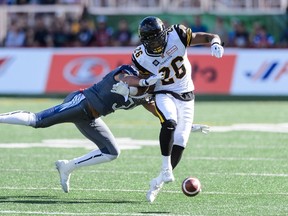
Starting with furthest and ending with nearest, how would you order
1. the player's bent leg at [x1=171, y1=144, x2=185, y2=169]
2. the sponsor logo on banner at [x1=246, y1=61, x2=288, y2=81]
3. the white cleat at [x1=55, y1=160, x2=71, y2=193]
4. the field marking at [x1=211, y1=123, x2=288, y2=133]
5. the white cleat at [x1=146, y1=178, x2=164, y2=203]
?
the sponsor logo on banner at [x1=246, y1=61, x2=288, y2=81] → the field marking at [x1=211, y1=123, x2=288, y2=133] → the white cleat at [x1=55, y1=160, x2=71, y2=193] → the player's bent leg at [x1=171, y1=144, x2=185, y2=169] → the white cleat at [x1=146, y1=178, x2=164, y2=203]

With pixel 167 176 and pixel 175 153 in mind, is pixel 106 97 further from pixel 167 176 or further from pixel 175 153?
pixel 167 176

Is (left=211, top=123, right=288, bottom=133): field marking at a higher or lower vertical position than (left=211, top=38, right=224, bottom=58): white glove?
lower

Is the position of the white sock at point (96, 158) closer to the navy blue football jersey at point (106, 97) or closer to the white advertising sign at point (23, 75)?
the navy blue football jersey at point (106, 97)

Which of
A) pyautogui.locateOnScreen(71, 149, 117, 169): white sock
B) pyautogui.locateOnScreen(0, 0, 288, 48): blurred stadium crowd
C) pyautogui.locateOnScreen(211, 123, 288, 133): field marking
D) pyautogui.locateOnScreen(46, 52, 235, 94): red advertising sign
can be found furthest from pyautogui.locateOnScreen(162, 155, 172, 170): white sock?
pyautogui.locateOnScreen(0, 0, 288, 48): blurred stadium crowd

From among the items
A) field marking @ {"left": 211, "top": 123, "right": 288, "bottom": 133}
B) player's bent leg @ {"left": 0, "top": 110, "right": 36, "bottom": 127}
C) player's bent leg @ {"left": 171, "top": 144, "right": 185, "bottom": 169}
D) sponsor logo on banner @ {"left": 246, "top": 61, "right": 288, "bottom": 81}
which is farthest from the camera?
sponsor logo on banner @ {"left": 246, "top": 61, "right": 288, "bottom": 81}

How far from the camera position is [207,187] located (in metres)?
Answer: 8.19

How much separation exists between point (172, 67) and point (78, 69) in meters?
12.0

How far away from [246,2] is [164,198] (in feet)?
50.5

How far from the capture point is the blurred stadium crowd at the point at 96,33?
67.4 ft

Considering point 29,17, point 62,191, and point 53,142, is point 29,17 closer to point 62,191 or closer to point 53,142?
point 53,142

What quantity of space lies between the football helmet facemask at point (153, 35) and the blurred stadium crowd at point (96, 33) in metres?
12.3

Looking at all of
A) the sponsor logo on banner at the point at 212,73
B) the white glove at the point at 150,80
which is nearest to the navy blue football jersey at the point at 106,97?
the white glove at the point at 150,80

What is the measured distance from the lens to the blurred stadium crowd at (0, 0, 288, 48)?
20.5 m

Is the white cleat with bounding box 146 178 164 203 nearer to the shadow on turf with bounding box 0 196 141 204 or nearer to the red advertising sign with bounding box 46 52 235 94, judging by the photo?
the shadow on turf with bounding box 0 196 141 204
